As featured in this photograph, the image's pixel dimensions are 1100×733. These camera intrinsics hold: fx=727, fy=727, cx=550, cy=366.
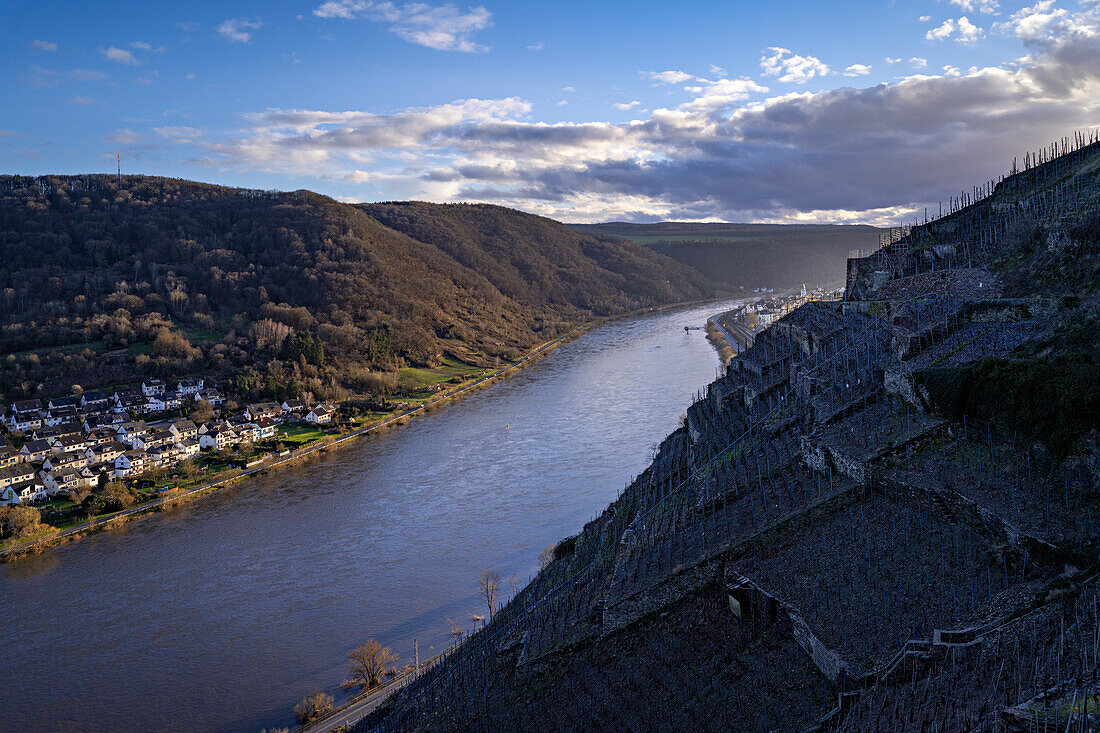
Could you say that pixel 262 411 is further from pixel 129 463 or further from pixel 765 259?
pixel 765 259

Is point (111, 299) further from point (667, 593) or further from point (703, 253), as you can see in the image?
point (703, 253)

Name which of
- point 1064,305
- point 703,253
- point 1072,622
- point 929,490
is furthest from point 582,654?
point 703,253

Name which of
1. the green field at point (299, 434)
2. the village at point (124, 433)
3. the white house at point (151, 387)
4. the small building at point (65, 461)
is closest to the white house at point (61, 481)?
the village at point (124, 433)

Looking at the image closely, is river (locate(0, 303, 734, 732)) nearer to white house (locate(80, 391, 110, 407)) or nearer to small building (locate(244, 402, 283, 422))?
small building (locate(244, 402, 283, 422))

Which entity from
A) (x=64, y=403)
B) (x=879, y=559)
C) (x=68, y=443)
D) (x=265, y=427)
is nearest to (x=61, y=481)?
(x=68, y=443)

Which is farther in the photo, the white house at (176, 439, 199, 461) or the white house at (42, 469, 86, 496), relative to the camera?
the white house at (176, 439, 199, 461)

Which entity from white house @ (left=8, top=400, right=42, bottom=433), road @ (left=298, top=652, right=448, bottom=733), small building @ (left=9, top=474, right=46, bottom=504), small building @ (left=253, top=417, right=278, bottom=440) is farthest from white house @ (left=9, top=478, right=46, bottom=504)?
road @ (left=298, top=652, right=448, bottom=733)
